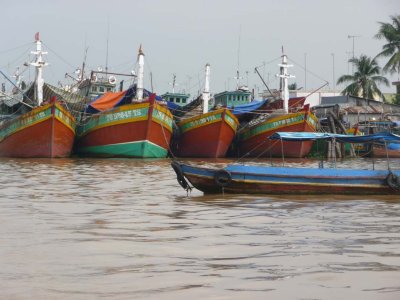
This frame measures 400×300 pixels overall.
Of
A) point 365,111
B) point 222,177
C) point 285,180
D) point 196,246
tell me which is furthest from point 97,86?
point 196,246

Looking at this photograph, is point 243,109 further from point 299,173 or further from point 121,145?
point 299,173

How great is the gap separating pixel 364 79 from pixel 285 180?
41805mm

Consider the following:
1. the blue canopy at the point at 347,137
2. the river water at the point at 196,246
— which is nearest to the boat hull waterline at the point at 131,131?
the blue canopy at the point at 347,137

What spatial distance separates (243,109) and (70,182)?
20.3 meters

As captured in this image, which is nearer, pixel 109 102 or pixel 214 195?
pixel 214 195

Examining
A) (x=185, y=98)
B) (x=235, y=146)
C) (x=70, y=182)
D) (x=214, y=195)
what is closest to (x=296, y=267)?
(x=214, y=195)

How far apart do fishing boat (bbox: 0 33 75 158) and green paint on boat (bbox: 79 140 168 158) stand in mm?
1477

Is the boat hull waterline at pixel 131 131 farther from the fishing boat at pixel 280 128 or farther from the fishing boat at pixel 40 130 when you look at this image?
the fishing boat at pixel 280 128

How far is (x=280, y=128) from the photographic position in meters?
31.7

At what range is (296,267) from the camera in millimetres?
6328

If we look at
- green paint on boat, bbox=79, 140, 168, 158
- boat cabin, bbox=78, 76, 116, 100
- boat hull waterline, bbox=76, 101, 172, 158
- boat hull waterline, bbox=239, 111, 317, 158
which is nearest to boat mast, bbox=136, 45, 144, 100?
boat hull waterline, bbox=76, 101, 172, 158

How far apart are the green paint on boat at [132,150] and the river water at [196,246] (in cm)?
1426

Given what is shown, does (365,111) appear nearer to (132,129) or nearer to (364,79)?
(364,79)

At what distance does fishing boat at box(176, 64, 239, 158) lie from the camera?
30.5 meters
